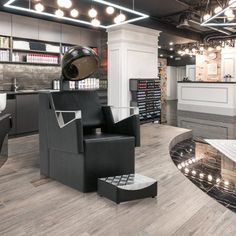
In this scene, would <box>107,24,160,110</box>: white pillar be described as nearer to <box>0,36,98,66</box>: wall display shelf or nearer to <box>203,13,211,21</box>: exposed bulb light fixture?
<box>0,36,98,66</box>: wall display shelf

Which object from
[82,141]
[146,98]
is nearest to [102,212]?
[82,141]

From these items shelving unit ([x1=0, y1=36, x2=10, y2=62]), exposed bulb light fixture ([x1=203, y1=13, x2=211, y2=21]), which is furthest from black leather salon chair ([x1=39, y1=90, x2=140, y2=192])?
exposed bulb light fixture ([x1=203, y1=13, x2=211, y2=21])

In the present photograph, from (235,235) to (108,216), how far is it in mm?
965

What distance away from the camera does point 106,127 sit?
10.9 ft

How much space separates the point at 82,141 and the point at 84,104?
2.69 ft

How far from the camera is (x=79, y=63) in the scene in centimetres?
296

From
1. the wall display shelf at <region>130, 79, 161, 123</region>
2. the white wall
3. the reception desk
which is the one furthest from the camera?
the white wall

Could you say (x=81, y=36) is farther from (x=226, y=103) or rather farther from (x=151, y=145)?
(x=226, y=103)

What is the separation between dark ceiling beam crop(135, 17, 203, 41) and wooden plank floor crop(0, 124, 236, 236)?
5.29 meters

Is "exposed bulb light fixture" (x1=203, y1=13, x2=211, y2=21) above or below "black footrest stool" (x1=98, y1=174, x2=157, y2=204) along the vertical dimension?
above

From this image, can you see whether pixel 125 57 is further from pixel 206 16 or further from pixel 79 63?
pixel 79 63

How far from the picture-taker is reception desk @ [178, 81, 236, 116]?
922cm

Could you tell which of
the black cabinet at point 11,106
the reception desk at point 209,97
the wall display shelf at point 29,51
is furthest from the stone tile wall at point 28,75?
the reception desk at point 209,97

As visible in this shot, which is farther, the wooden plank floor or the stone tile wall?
the stone tile wall
